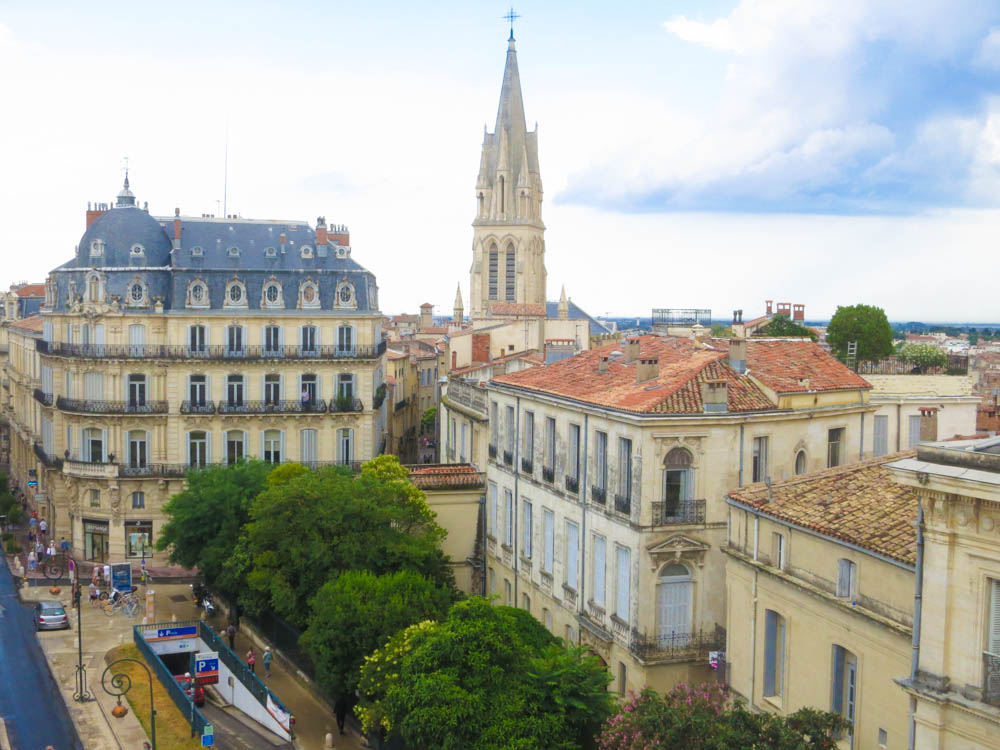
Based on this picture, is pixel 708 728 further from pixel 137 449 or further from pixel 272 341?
pixel 137 449

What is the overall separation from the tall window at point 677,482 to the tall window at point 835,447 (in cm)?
624

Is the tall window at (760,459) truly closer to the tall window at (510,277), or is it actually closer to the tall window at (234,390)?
the tall window at (234,390)

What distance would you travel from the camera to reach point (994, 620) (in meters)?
16.4

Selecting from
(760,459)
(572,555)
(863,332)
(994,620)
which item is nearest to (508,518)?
(572,555)

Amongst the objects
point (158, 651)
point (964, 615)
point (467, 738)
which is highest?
point (964, 615)

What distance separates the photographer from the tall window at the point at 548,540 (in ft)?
123

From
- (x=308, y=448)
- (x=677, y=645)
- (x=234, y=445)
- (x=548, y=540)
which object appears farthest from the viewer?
(x=308, y=448)

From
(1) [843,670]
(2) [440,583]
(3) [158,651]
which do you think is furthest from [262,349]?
(1) [843,670]

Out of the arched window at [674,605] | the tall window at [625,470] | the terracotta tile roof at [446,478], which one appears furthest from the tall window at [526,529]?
the arched window at [674,605]

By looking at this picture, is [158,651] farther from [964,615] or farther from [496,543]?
[964,615]

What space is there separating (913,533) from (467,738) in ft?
37.1

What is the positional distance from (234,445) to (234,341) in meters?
5.74

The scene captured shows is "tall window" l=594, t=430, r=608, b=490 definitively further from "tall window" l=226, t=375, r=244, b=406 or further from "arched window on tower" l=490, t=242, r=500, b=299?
"arched window on tower" l=490, t=242, r=500, b=299

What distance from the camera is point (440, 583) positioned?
39219 millimetres
